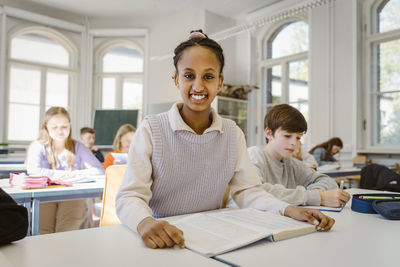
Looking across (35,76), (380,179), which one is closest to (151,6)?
(35,76)

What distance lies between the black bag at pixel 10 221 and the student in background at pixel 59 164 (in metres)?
1.90

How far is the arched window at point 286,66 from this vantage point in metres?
6.10

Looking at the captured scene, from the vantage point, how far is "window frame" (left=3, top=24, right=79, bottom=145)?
6473 mm

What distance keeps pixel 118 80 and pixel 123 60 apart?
0.51 m

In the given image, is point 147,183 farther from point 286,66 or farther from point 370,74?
point 286,66

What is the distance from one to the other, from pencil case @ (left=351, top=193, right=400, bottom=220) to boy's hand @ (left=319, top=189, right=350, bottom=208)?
0.05 m

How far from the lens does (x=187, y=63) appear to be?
1139 mm

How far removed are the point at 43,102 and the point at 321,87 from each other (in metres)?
5.46

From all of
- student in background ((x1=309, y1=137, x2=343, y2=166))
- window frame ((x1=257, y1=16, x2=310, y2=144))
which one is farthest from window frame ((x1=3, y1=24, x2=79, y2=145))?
student in background ((x1=309, y1=137, x2=343, y2=166))

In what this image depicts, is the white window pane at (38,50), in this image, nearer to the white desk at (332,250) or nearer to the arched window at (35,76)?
the arched window at (35,76)

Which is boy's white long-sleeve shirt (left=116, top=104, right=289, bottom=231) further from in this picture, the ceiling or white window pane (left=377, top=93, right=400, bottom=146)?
the ceiling

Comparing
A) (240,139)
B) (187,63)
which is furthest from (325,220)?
(187,63)

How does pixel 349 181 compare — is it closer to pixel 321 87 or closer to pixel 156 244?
pixel 321 87

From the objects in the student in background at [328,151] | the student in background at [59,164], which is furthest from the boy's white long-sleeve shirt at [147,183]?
the student in background at [328,151]
